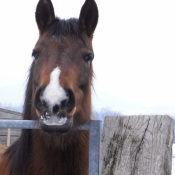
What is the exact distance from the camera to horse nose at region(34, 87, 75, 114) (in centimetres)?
160

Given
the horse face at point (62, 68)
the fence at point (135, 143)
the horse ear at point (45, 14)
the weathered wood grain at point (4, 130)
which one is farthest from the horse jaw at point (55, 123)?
the weathered wood grain at point (4, 130)

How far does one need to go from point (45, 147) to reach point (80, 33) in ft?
3.05

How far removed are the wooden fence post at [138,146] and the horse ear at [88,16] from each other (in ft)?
3.62

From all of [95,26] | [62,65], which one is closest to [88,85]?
[62,65]

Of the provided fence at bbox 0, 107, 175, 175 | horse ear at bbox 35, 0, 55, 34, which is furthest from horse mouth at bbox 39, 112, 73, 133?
horse ear at bbox 35, 0, 55, 34

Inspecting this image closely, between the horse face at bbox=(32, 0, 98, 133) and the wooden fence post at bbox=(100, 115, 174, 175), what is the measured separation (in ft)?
1.09

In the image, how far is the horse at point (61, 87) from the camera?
1789 millimetres

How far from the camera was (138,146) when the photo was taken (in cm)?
140

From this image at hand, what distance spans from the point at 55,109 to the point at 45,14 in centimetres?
100

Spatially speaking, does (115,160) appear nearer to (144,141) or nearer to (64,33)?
(144,141)

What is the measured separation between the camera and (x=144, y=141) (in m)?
1.39

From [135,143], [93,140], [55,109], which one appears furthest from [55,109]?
[135,143]

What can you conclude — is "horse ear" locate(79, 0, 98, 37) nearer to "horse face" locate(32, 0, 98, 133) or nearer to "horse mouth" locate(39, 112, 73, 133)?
"horse face" locate(32, 0, 98, 133)

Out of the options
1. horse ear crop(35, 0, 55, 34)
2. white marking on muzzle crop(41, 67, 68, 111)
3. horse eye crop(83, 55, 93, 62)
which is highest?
horse ear crop(35, 0, 55, 34)
